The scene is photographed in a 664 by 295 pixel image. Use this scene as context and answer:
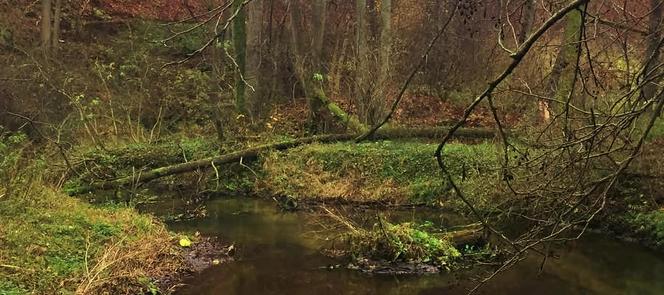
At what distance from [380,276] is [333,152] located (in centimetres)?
683

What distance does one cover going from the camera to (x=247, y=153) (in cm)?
1595

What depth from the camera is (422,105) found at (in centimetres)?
2191

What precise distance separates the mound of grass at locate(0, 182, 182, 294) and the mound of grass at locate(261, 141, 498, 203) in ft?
16.9

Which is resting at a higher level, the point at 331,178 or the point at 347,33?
the point at 347,33

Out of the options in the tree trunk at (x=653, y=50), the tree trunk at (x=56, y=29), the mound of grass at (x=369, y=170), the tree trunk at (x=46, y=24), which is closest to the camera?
the tree trunk at (x=653, y=50)

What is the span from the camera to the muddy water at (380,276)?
29.7 feet

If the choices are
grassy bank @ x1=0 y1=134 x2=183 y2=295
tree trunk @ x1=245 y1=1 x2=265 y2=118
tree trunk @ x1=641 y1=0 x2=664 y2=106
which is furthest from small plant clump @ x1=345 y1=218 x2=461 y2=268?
tree trunk @ x1=245 y1=1 x2=265 y2=118

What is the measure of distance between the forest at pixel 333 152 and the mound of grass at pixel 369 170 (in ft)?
0.19

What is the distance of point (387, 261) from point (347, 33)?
535 inches

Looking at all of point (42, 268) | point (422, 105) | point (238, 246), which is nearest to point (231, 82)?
point (422, 105)

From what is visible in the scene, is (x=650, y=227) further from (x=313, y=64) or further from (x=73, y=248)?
(x=313, y=64)

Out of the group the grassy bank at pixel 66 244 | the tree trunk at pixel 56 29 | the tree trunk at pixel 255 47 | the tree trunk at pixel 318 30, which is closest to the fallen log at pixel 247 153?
the grassy bank at pixel 66 244

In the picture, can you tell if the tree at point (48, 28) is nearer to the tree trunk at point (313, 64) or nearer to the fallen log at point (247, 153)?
the tree trunk at point (313, 64)

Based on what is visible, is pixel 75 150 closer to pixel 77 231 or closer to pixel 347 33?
pixel 77 231
